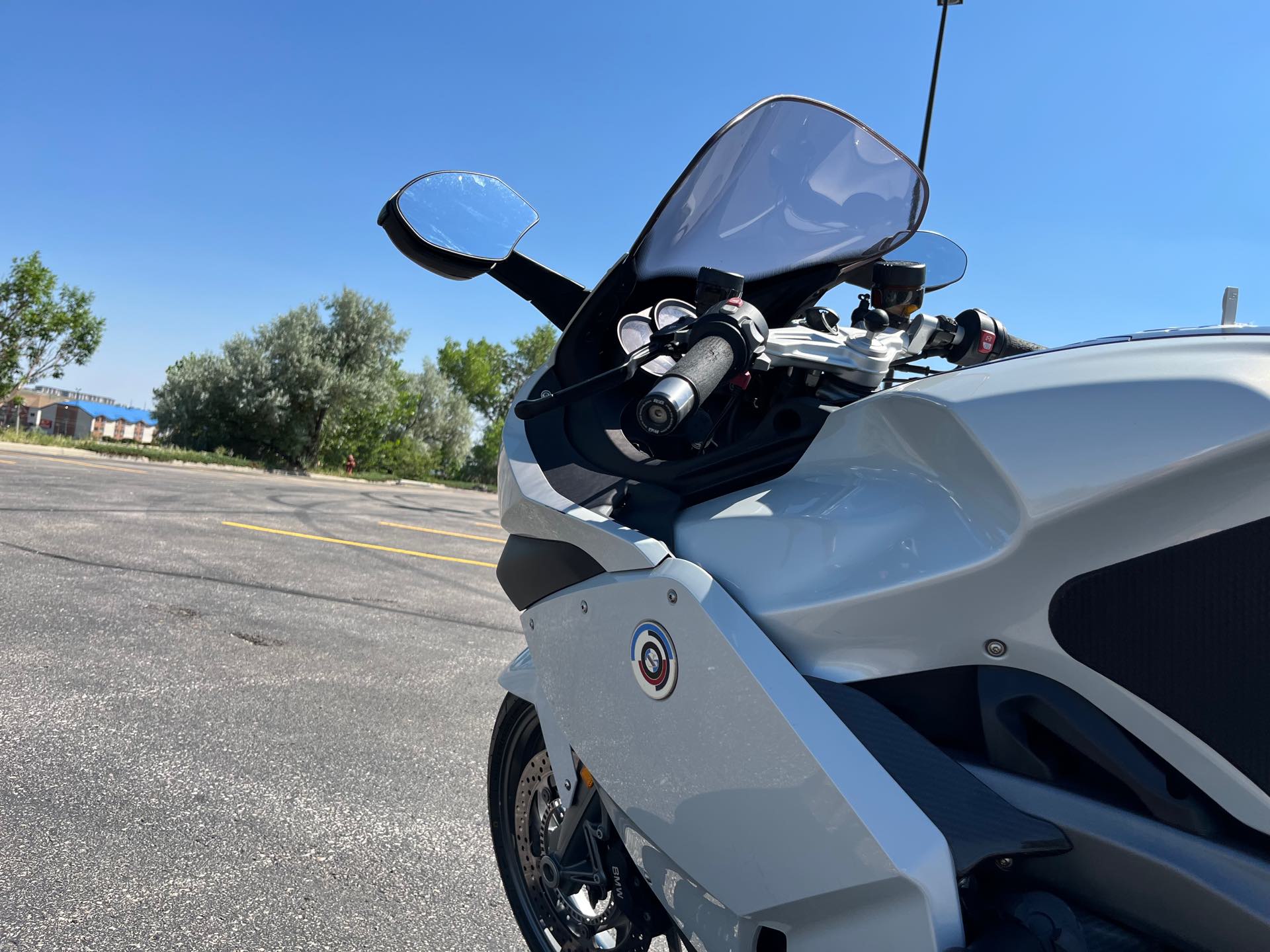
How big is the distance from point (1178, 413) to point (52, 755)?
3.38 m

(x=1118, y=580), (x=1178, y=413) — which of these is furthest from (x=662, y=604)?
(x=1178, y=413)

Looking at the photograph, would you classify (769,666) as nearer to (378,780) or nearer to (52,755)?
(378,780)

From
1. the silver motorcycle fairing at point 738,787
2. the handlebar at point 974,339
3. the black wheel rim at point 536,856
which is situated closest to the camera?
the silver motorcycle fairing at point 738,787

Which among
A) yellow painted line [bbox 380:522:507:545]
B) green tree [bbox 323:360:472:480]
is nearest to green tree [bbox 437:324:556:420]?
green tree [bbox 323:360:472:480]

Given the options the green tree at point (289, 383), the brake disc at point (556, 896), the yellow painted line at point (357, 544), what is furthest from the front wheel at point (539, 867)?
the green tree at point (289, 383)

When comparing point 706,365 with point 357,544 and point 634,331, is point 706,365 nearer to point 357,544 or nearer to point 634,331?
point 634,331

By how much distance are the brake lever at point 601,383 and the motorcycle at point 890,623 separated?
0.04 ft

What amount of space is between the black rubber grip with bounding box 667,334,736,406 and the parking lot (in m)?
1.64

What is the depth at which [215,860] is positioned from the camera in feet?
7.78

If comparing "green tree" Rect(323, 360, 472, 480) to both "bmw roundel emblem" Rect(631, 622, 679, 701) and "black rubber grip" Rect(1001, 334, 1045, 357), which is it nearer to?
"black rubber grip" Rect(1001, 334, 1045, 357)

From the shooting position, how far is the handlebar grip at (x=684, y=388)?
4.19ft

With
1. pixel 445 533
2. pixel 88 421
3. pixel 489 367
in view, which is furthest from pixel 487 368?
pixel 445 533

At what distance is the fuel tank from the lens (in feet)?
3.28

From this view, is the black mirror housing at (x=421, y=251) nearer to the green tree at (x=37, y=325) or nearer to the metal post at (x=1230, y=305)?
the metal post at (x=1230, y=305)
